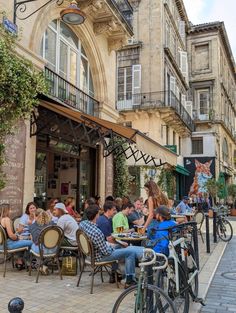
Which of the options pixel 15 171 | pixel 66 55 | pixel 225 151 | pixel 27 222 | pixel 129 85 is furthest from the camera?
pixel 225 151

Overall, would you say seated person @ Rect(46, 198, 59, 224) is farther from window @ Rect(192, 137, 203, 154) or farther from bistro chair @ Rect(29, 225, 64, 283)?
window @ Rect(192, 137, 203, 154)

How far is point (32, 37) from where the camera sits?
8.98 metres

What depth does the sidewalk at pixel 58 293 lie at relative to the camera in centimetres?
462

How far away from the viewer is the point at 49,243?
19.8 ft

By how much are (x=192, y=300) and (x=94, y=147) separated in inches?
339

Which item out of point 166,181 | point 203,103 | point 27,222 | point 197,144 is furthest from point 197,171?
point 27,222

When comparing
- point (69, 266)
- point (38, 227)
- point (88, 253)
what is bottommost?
point (69, 266)

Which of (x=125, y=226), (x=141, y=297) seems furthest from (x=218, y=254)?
(x=141, y=297)

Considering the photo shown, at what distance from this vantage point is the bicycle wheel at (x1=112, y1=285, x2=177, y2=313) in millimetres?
3438

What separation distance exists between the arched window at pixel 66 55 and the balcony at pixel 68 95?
0.41m

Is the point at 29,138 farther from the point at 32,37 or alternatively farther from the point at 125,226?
the point at 125,226

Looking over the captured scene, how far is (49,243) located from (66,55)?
7250 millimetres

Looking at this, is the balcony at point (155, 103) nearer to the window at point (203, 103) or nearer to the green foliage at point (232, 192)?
the green foliage at point (232, 192)

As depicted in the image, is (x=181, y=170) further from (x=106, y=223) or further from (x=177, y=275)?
(x=177, y=275)
